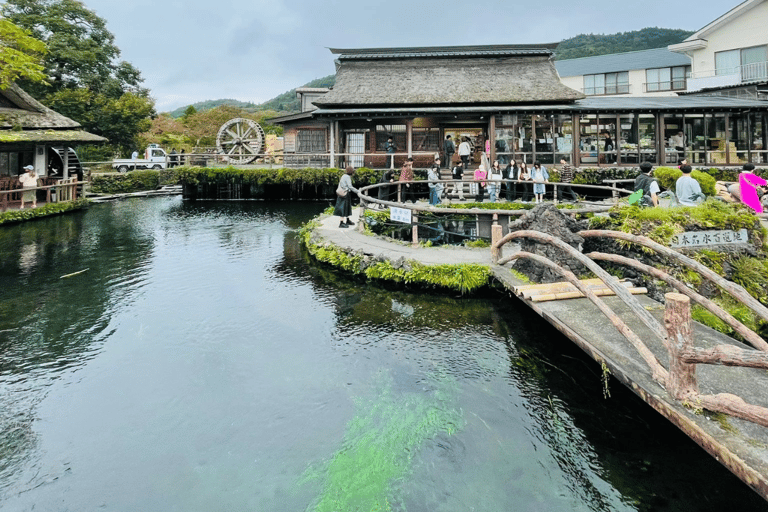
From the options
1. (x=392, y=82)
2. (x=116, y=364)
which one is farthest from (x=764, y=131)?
(x=116, y=364)

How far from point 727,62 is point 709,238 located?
2806 centimetres

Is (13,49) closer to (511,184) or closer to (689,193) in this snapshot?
(511,184)

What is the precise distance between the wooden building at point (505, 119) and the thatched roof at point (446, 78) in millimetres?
51

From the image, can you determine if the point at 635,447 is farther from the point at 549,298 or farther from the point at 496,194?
the point at 496,194

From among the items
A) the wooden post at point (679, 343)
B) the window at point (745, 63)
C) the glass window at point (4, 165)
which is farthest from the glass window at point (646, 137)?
the glass window at point (4, 165)

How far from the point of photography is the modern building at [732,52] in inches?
1043

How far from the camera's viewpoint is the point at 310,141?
85.0ft

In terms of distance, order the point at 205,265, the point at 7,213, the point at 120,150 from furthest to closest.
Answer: the point at 120,150 < the point at 7,213 < the point at 205,265

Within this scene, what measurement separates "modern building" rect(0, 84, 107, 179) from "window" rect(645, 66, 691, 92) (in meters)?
40.4

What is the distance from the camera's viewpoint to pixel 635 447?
4.52 m

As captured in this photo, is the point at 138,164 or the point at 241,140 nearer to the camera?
the point at 241,140

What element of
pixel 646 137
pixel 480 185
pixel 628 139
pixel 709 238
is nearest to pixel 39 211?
pixel 480 185

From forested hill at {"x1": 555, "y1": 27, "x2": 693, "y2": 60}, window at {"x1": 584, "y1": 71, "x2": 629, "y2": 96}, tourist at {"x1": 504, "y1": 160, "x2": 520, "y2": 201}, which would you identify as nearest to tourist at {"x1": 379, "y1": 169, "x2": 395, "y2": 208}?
tourist at {"x1": 504, "y1": 160, "x2": 520, "y2": 201}

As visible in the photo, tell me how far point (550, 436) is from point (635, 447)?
757 mm
